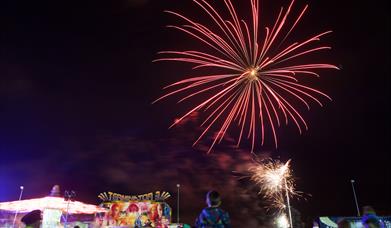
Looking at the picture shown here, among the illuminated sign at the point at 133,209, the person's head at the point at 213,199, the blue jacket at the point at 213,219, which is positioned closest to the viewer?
the blue jacket at the point at 213,219

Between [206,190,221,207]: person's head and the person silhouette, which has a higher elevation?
[206,190,221,207]: person's head

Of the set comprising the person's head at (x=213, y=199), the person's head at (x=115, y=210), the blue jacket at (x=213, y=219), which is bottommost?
the blue jacket at (x=213, y=219)

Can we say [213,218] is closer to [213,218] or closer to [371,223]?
[213,218]

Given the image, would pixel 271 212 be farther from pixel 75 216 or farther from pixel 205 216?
pixel 205 216

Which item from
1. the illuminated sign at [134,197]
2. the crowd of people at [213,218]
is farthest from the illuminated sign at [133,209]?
the crowd of people at [213,218]

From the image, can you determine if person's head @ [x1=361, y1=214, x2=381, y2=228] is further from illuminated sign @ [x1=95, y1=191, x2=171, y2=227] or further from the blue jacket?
illuminated sign @ [x1=95, y1=191, x2=171, y2=227]

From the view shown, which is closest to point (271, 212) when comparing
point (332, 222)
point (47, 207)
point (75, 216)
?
point (75, 216)

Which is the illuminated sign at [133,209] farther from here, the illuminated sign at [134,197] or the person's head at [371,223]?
the person's head at [371,223]

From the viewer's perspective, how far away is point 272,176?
107ft

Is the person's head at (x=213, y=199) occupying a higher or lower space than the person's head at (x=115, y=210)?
lower

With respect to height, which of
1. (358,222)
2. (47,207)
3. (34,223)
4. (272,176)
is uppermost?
(272,176)

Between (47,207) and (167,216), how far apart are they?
24.1 metres

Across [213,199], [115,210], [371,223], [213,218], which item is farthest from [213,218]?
[115,210]

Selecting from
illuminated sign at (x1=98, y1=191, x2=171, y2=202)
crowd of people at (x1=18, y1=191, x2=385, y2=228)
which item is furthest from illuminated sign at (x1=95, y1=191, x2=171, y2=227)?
crowd of people at (x1=18, y1=191, x2=385, y2=228)
